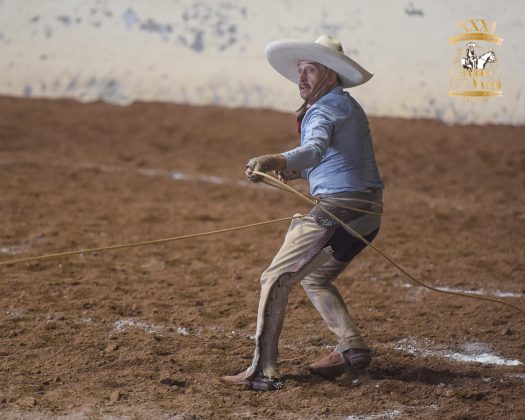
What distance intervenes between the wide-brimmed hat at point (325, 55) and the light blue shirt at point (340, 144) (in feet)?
0.31

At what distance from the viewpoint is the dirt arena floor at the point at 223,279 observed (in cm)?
364

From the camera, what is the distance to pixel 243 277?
5723mm

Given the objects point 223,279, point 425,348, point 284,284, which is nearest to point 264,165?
point 284,284

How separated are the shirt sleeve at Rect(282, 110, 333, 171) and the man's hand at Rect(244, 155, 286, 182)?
0.03 m

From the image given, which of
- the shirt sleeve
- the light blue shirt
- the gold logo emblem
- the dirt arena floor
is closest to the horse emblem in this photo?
the gold logo emblem

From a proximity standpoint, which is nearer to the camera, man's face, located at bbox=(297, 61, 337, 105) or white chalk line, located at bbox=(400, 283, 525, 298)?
man's face, located at bbox=(297, 61, 337, 105)

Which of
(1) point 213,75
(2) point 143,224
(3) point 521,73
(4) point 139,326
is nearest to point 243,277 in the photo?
(4) point 139,326

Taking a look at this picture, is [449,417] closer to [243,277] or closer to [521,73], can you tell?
[243,277]

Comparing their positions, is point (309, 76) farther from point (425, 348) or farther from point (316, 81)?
point (425, 348)

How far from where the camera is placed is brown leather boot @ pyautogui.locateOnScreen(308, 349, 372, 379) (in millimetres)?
3838

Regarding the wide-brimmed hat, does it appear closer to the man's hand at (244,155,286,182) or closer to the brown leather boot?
the man's hand at (244,155,286,182)

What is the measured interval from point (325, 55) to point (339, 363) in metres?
1.46

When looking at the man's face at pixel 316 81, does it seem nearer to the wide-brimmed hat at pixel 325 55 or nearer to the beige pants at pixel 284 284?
the wide-brimmed hat at pixel 325 55

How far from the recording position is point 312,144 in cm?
350
